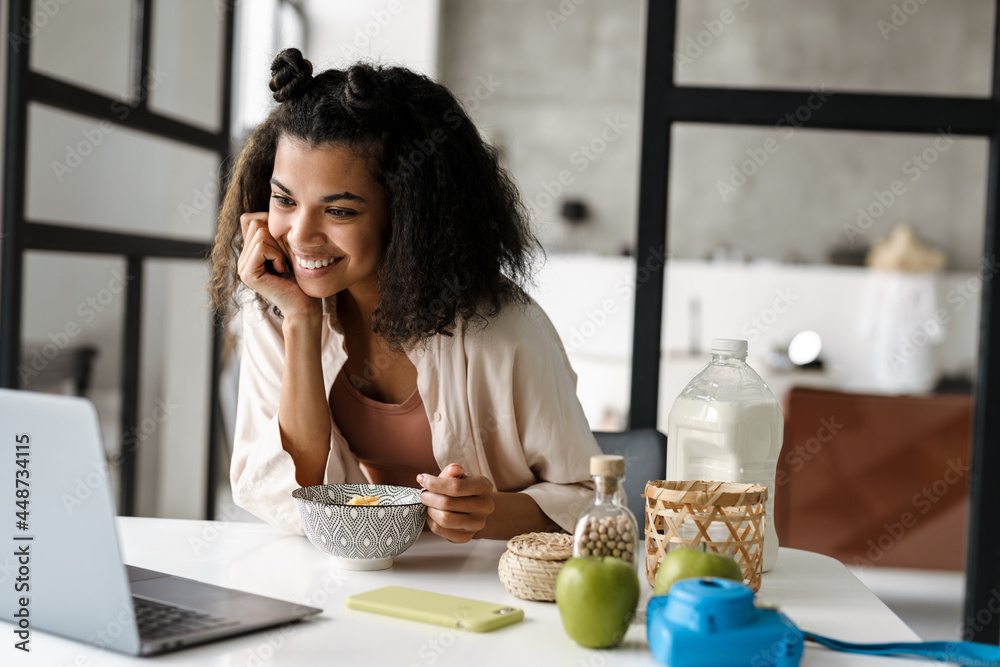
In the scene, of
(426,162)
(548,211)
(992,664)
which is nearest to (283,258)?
(426,162)

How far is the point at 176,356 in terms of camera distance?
3.42 metres

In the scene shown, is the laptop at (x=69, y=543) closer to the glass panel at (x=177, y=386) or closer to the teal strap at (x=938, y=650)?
the teal strap at (x=938, y=650)

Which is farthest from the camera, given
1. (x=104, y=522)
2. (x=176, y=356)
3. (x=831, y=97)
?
(x=176, y=356)

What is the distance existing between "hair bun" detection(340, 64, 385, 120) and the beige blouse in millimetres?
354

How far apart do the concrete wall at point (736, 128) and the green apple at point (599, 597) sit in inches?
49.1

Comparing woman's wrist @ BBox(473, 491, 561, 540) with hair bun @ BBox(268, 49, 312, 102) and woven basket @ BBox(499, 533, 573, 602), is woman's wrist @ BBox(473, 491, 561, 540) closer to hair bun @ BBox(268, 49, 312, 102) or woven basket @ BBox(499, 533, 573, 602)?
woven basket @ BBox(499, 533, 573, 602)

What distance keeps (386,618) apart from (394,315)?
588 mm

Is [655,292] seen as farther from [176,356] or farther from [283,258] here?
[176,356]

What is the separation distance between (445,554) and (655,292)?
1.09m

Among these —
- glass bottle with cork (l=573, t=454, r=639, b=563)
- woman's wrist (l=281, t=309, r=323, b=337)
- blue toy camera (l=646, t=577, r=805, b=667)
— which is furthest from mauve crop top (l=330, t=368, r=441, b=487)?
blue toy camera (l=646, t=577, r=805, b=667)

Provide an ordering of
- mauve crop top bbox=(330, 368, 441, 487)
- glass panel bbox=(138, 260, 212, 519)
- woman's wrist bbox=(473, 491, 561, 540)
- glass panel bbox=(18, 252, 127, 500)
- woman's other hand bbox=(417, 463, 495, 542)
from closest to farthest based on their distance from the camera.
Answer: woman's other hand bbox=(417, 463, 495, 542) → woman's wrist bbox=(473, 491, 561, 540) → mauve crop top bbox=(330, 368, 441, 487) → glass panel bbox=(18, 252, 127, 500) → glass panel bbox=(138, 260, 212, 519)

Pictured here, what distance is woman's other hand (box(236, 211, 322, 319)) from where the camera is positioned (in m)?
1.41

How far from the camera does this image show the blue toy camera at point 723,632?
29.0 inches

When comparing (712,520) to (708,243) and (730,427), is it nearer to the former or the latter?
(730,427)
